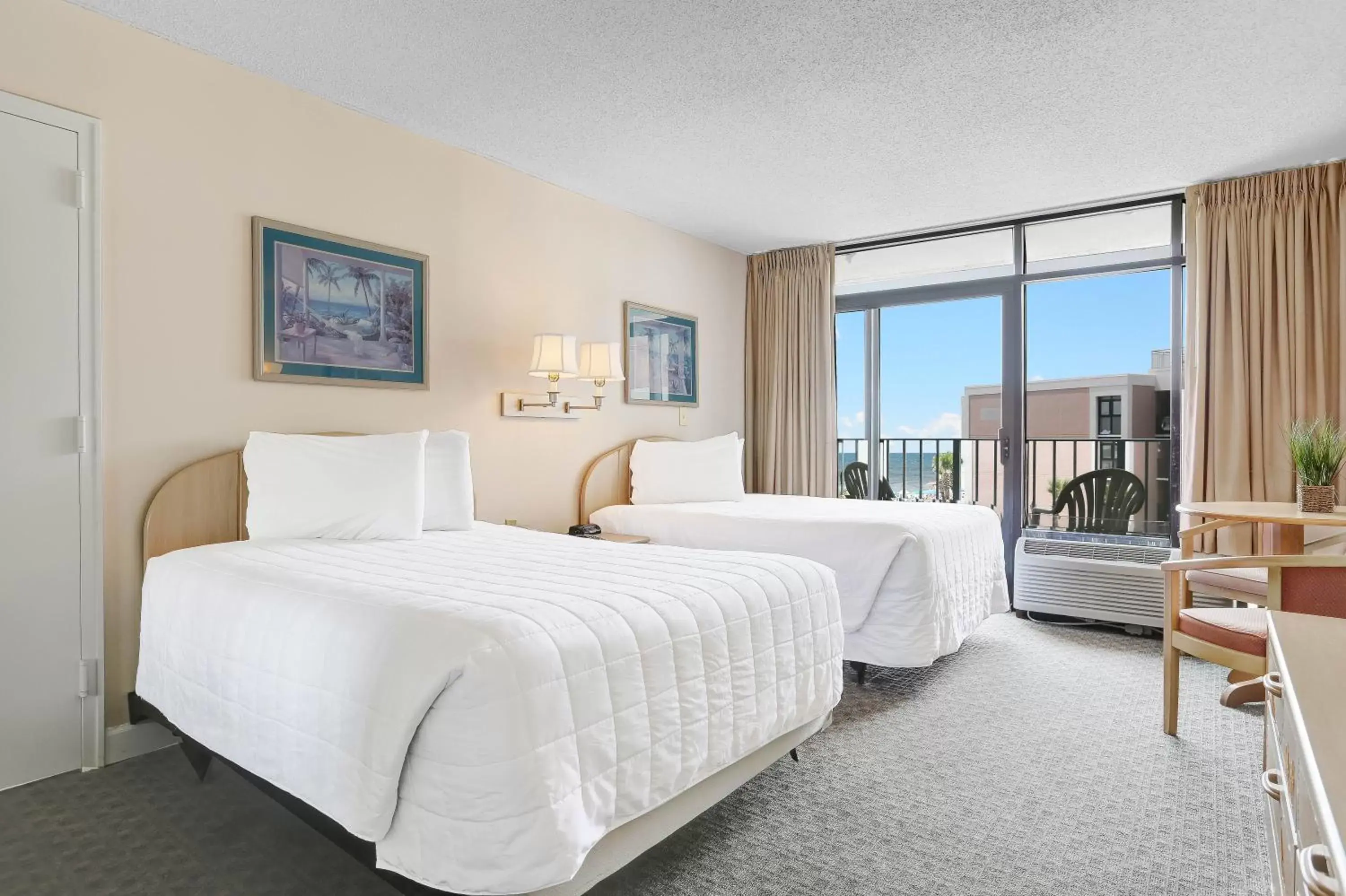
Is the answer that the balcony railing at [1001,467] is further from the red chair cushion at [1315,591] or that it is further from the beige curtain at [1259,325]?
the red chair cushion at [1315,591]

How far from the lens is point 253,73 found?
9.50 feet

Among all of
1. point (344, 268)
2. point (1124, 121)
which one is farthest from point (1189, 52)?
point (344, 268)

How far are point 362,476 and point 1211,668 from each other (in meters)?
3.81

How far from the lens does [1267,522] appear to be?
10.5 ft

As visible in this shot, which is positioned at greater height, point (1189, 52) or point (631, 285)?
point (1189, 52)

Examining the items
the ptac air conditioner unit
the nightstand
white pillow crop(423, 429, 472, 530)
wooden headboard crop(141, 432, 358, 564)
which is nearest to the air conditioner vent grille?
the ptac air conditioner unit

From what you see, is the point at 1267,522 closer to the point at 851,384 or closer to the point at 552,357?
the point at 851,384

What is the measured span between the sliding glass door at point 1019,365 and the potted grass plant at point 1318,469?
1.14 m

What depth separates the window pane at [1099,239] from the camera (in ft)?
14.7

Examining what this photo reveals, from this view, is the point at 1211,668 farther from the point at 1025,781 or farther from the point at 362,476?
the point at 362,476

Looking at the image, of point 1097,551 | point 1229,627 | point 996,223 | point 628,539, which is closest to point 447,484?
point 628,539

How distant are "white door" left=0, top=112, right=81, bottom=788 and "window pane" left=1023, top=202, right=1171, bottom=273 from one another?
15.9 feet

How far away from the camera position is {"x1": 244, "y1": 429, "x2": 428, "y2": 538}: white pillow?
270 centimetres

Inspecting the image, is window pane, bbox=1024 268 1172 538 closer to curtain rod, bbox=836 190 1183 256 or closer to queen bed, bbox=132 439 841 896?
curtain rod, bbox=836 190 1183 256
